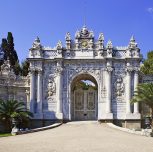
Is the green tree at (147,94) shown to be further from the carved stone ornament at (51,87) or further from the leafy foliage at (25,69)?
the leafy foliage at (25,69)

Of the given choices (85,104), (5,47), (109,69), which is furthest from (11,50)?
(109,69)

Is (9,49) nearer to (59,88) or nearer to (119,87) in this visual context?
(59,88)

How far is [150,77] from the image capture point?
44.0m

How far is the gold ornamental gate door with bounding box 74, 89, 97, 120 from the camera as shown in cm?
4666

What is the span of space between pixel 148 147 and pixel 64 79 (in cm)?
2269

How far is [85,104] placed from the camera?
154 ft

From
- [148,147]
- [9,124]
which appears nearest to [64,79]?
[9,124]

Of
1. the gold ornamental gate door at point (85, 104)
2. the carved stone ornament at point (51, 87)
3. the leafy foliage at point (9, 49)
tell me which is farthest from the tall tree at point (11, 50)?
the carved stone ornament at point (51, 87)

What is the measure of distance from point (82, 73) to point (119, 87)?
466 centimetres

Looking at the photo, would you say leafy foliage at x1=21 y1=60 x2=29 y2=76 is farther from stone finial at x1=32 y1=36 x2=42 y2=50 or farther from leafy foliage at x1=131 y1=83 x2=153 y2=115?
leafy foliage at x1=131 y1=83 x2=153 y2=115

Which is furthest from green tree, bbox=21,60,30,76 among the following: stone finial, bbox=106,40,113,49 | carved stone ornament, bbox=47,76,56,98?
stone finial, bbox=106,40,113,49

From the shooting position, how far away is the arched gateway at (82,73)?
141ft

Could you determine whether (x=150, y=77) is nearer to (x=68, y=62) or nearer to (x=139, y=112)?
(x=139, y=112)

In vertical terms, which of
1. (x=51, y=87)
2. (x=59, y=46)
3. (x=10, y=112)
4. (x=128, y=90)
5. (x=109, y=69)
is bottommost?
(x=10, y=112)
